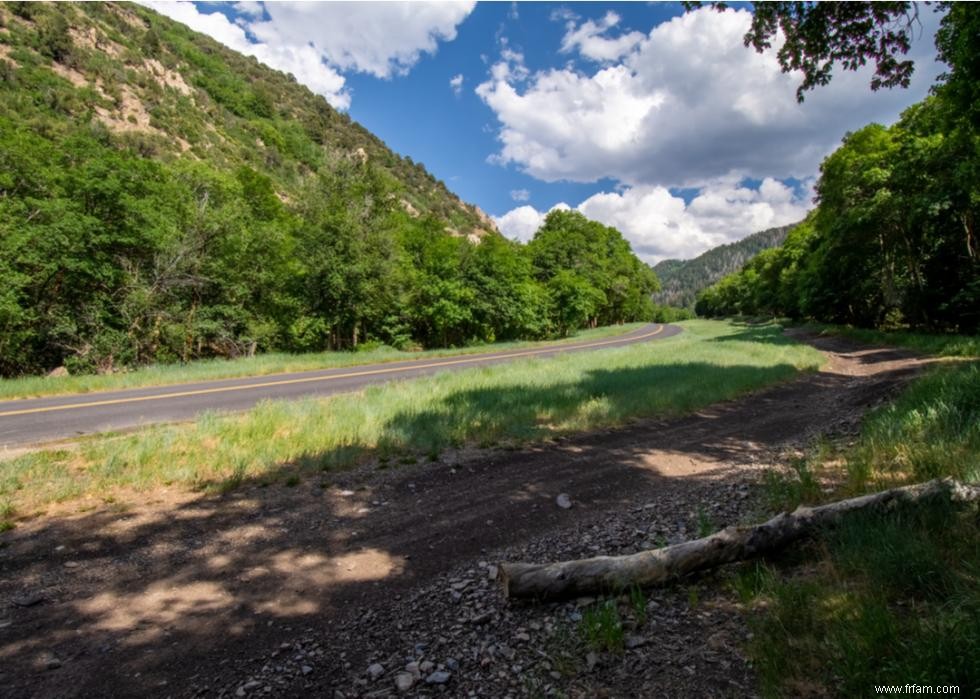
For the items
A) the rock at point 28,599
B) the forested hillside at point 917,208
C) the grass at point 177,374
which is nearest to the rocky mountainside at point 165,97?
the grass at point 177,374

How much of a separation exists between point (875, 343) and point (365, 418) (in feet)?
99.5

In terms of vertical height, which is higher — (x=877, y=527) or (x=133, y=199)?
(x=133, y=199)

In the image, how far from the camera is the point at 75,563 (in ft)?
14.4

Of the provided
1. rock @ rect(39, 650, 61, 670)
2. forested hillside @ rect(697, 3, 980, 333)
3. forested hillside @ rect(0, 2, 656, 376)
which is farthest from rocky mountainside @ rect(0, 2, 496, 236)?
rock @ rect(39, 650, 61, 670)

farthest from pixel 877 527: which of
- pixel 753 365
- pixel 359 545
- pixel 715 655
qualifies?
pixel 753 365

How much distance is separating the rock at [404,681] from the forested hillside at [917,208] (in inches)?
612

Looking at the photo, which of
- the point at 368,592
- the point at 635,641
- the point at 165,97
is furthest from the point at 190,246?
the point at 165,97

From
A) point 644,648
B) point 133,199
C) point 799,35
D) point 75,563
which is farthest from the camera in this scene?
point 133,199

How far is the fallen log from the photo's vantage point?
3605 millimetres

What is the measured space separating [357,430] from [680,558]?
20.8 feet

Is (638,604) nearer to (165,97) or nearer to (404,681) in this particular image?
(404,681)

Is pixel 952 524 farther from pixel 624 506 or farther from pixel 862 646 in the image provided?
pixel 624 506

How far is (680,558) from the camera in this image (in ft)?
12.1

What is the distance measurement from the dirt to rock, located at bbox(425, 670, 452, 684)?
10 millimetres
